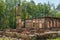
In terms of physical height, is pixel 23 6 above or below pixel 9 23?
above

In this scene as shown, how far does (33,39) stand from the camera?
30.5 ft

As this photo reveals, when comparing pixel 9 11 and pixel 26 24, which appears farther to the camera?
pixel 9 11

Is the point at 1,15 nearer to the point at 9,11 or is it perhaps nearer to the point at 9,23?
the point at 9,23

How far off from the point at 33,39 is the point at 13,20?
772 inches

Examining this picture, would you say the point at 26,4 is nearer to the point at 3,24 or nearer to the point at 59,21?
the point at 3,24

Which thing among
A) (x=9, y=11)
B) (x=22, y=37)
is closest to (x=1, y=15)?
(x=9, y=11)

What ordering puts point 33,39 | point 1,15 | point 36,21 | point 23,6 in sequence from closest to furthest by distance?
point 33,39 < point 36,21 < point 1,15 < point 23,6

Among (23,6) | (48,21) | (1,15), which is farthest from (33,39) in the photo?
(23,6)

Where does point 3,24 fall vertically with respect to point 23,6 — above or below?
below

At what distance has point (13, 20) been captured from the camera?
1131 inches

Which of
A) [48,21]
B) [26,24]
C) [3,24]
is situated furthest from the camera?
[3,24]

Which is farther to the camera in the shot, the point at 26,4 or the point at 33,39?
the point at 26,4

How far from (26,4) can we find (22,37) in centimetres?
2634

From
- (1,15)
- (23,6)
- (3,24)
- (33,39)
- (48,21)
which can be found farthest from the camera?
(23,6)
